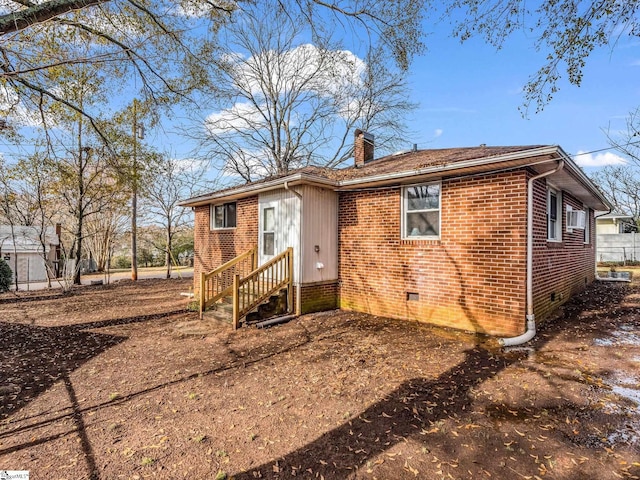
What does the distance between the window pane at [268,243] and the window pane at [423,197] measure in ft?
11.9

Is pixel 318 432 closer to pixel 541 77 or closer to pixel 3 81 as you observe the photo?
pixel 541 77

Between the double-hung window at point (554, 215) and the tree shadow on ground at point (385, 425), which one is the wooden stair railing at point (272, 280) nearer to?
the tree shadow on ground at point (385, 425)

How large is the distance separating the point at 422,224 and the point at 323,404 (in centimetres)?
467

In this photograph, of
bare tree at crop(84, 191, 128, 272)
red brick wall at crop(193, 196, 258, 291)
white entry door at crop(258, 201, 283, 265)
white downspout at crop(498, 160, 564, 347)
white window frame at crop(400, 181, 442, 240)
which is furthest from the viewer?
bare tree at crop(84, 191, 128, 272)

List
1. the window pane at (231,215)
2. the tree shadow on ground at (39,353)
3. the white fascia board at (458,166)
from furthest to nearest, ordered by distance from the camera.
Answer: the window pane at (231,215) < the white fascia board at (458,166) < the tree shadow on ground at (39,353)

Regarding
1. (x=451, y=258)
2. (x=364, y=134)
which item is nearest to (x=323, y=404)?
(x=451, y=258)

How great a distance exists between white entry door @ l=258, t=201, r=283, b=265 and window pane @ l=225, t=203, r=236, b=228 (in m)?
1.66

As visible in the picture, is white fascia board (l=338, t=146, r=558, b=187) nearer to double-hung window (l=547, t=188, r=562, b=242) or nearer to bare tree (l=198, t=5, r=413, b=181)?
double-hung window (l=547, t=188, r=562, b=242)

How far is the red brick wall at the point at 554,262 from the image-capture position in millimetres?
6453

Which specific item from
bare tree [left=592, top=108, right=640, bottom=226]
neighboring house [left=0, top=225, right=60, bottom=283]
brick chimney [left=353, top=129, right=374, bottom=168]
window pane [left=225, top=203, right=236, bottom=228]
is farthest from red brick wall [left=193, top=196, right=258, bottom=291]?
bare tree [left=592, top=108, right=640, bottom=226]

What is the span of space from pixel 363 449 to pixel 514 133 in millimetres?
9952

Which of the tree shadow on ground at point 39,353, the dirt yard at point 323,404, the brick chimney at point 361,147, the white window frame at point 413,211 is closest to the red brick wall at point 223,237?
the tree shadow on ground at point 39,353

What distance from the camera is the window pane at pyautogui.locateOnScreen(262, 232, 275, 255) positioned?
28.7 ft

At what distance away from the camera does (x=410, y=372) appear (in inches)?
178
